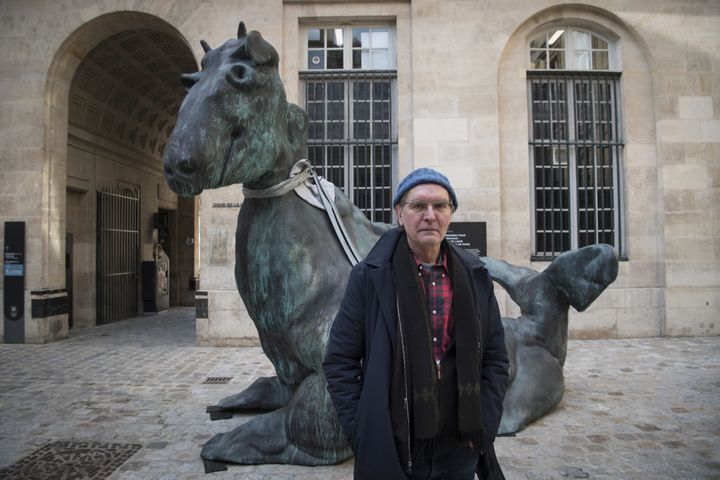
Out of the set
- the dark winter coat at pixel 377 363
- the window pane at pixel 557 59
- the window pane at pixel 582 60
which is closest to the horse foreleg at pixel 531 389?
the dark winter coat at pixel 377 363

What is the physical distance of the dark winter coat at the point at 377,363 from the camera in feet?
5.38

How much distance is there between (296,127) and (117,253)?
1075cm

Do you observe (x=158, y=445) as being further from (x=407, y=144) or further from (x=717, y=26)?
(x=717, y=26)

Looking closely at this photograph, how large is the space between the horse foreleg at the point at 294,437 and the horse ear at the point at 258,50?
1.84 meters

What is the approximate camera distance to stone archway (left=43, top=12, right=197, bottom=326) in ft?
29.6

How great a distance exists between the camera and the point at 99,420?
171 inches

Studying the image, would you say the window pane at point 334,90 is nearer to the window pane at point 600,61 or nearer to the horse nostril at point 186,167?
the window pane at point 600,61

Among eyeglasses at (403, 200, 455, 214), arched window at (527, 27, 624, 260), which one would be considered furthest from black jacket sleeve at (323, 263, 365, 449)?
Result: arched window at (527, 27, 624, 260)

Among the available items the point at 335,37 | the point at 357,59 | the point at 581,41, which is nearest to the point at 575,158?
the point at 581,41

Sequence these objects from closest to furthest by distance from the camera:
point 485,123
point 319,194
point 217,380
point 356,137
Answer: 1. point 319,194
2. point 217,380
3. point 485,123
4. point 356,137

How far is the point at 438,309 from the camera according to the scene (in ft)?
5.96

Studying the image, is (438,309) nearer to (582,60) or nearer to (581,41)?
(582,60)

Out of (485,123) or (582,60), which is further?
(582,60)

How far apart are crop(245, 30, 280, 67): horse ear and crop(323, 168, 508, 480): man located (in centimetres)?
128
